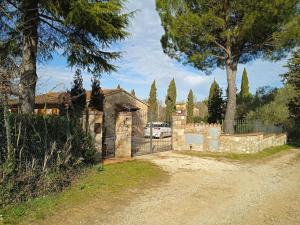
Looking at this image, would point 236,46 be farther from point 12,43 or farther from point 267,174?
point 12,43

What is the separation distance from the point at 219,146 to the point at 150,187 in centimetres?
823

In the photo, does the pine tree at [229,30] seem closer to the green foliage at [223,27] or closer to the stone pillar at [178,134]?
the green foliage at [223,27]

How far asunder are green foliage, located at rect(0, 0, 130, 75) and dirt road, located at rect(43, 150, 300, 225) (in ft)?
16.0

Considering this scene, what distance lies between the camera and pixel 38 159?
6.95 metres

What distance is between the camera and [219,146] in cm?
1516

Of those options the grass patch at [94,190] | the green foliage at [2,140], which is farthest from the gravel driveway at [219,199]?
the green foliage at [2,140]

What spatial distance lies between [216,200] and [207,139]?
876 centimetres

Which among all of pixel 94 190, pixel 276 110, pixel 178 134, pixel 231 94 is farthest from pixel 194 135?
pixel 276 110

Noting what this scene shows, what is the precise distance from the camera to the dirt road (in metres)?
5.38

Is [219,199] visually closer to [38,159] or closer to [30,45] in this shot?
[38,159]

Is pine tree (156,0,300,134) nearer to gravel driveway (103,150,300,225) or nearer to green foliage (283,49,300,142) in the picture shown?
green foliage (283,49,300,142)

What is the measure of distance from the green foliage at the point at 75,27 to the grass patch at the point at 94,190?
4.14m

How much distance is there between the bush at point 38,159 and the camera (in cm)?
586

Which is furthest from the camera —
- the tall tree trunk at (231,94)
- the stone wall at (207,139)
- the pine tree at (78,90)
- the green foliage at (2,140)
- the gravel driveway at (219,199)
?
the tall tree trunk at (231,94)
